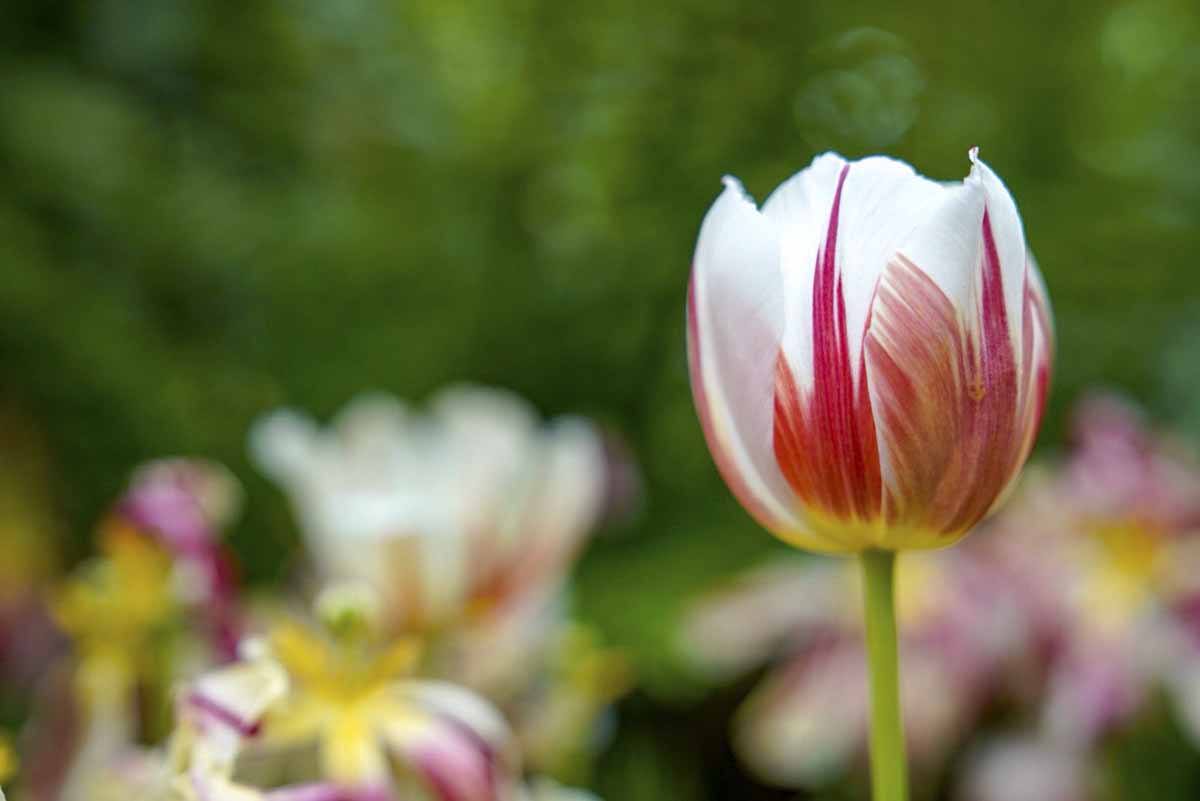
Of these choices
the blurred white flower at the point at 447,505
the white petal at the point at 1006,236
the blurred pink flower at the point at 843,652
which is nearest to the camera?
the white petal at the point at 1006,236

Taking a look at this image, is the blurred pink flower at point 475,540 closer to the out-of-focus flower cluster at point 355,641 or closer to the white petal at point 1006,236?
the out-of-focus flower cluster at point 355,641

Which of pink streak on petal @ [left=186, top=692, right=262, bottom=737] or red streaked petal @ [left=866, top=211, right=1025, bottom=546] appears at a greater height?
red streaked petal @ [left=866, top=211, right=1025, bottom=546]

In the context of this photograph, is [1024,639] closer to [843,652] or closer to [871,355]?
[843,652]

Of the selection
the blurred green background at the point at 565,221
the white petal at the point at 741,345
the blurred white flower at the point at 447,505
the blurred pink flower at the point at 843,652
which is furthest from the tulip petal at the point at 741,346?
the blurred green background at the point at 565,221

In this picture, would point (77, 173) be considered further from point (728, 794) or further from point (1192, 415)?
point (1192, 415)

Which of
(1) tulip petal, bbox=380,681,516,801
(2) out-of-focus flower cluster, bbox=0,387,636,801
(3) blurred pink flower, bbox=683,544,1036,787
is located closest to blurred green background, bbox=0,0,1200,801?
(3) blurred pink flower, bbox=683,544,1036,787

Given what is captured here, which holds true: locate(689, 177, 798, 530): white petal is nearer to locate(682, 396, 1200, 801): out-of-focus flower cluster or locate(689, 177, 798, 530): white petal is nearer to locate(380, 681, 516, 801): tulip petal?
locate(380, 681, 516, 801): tulip petal

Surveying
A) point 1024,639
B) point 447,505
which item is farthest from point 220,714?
point 1024,639
